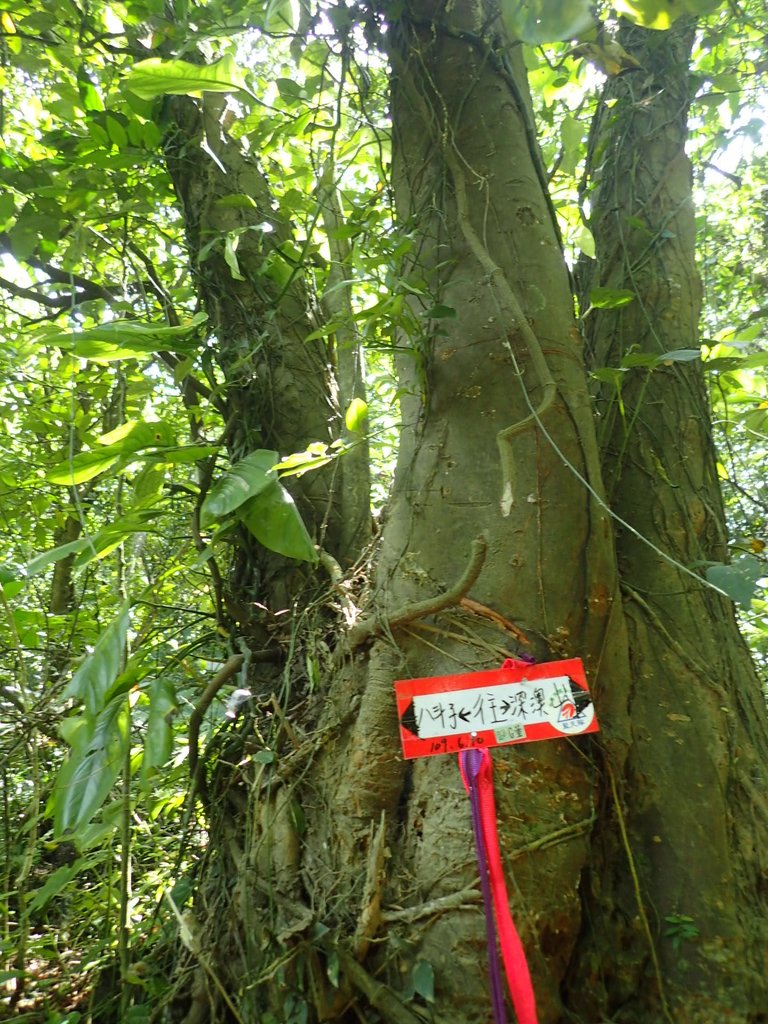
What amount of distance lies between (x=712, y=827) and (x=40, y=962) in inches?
61.8

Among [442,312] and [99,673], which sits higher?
[442,312]

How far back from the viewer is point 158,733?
1.08m

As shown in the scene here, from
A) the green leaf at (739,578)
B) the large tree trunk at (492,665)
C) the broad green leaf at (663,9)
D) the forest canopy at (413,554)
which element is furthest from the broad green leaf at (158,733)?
the broad green leaf at (663,9)

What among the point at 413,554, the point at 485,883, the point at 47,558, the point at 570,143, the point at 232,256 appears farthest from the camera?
the point at 570,143

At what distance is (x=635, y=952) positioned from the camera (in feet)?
3.23

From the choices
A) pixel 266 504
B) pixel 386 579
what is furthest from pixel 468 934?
pixel 266 504

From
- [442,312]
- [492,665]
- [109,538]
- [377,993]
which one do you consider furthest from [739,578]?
[109,538]

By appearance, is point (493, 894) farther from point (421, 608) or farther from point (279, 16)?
point (279, 16)

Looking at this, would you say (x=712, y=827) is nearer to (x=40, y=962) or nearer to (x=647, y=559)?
(x=647, y=559)

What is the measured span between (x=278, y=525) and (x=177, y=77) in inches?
32.2

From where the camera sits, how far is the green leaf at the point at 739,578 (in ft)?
3.19

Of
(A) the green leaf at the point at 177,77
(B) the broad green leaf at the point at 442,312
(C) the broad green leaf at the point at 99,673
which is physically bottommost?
(C) the broad green leaf at the point at 99,673

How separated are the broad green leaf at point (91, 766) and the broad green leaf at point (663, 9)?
1.30 m

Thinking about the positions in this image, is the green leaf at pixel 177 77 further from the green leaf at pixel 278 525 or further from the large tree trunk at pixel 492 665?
the green leaf at pixel 278 525
